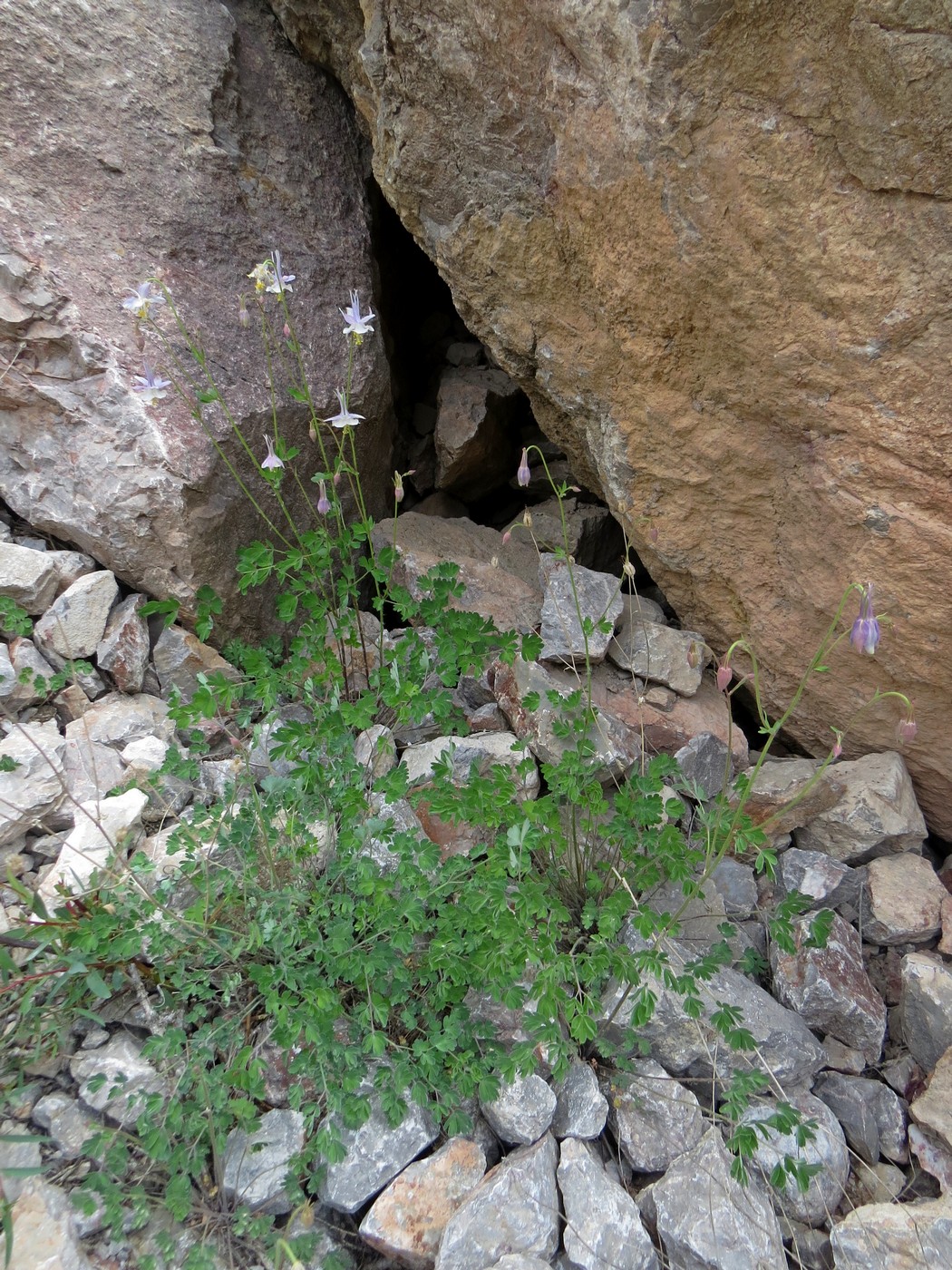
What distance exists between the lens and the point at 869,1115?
6.97 ft

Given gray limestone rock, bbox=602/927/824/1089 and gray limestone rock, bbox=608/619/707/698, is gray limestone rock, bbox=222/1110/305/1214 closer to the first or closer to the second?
gray limestone rock, bbox=602/927/824/1089

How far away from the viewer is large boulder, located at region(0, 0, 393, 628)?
2.78 m

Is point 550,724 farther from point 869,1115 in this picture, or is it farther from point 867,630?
point 869,1115

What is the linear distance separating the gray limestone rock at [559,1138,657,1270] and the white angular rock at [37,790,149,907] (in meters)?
1.33

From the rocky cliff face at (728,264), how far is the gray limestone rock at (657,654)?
170 mm

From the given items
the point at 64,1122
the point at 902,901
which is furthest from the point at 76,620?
the point at 902,901

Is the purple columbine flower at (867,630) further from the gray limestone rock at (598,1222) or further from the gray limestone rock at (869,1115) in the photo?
the gray limestone rock at (598,1222)

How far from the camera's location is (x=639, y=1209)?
1.91 metres

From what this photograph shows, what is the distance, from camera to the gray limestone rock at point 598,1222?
1.77 m

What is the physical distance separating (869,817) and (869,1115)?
0.78m

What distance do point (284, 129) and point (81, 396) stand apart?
1377 mm

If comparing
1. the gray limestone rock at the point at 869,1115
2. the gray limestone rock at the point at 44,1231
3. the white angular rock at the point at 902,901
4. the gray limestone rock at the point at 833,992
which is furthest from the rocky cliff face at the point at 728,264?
the gray limestone rock at the point at 44,1231

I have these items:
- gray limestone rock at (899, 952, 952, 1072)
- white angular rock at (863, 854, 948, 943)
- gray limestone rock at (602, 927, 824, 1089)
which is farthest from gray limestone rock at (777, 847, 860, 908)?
gray limestone rock at (602, 927, 824, 1089)

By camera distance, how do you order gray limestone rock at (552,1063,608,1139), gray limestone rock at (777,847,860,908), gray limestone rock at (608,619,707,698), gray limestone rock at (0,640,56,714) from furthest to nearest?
gray limestone rock at (608,619,707,698), gray limestone rock at (0,640,56,714), gray limestone rock at (777,847,860,908), gray limestone rock at (552,1063,608,1139)
